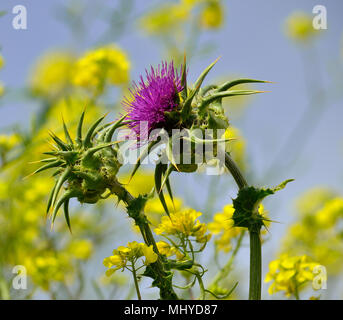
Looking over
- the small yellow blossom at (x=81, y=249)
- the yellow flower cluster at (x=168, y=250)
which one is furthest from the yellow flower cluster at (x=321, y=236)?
the yellow flower cluster at (x=168, y=250)

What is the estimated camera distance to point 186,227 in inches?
69.2

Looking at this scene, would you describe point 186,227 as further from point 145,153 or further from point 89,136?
point 89,136

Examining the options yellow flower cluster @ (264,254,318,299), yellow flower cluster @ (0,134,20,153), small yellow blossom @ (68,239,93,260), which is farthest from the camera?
small yellow blossom @ (68,239,93,260)

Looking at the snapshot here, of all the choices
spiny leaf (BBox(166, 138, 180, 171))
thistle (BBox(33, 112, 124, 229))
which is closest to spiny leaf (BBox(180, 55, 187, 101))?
spiny leaf (BBox(166, 138, 180, 171))

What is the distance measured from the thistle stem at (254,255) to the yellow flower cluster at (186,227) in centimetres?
29

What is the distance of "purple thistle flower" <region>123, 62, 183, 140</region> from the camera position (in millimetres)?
1669

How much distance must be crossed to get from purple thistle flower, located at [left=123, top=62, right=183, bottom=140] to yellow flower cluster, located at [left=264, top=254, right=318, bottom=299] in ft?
2.62

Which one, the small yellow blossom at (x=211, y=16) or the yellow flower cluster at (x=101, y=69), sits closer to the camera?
A: the yellow flower cluster at (x=101, y=69)

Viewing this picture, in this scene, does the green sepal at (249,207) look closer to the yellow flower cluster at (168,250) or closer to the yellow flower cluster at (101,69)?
the yellow flower cluster at (168,250)

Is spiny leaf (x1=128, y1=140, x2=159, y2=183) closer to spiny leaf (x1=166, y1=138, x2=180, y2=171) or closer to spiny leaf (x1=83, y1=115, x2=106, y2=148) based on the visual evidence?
spiny leaf (x1=166, y1=138, x2=180, y2=171)

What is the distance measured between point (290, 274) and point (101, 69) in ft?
8.37

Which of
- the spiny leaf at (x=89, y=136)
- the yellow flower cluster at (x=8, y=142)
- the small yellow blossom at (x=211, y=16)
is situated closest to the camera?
the spiny leaf at (x=89, y=136)

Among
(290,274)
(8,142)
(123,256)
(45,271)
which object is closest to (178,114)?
(123,256)

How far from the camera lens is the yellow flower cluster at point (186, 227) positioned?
5.76 ft
